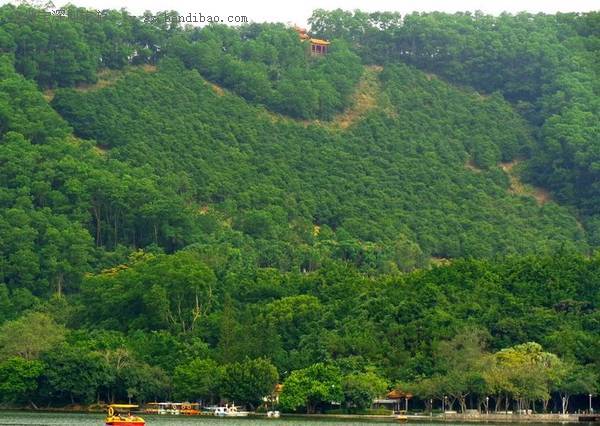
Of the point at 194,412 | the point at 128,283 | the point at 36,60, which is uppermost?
the point at 36,60

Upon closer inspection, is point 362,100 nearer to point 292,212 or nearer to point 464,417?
point 292,212

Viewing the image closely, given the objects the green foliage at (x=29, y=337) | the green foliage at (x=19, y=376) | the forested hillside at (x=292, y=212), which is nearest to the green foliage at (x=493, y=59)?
the forested hillside at (x=292, y=212)

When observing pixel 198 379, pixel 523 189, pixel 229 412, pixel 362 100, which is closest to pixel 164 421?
pixel 229 412

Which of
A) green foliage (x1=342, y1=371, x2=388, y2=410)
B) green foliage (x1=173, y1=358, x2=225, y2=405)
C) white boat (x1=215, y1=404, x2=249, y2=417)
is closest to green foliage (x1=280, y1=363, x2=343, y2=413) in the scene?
green foliage (x1=342, y1=371, x2=388, y2=410)

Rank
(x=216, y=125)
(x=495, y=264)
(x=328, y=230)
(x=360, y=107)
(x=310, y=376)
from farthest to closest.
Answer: (x=360, y=107) < (x=216, y=125) < (x=328, y=230) < (x=495, y=264) < (x=310, y=376)

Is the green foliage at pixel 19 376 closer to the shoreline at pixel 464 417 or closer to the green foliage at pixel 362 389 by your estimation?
the shoreline at pixel 464 417

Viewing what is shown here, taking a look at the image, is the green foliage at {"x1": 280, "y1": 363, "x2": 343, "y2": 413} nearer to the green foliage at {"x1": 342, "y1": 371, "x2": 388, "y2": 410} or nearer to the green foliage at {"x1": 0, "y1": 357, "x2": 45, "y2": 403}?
the green foliage at {"x1": 342, "y1": 371, "x2": 388, "y2": 410}

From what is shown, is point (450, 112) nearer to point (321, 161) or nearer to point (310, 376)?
point (321, 161)

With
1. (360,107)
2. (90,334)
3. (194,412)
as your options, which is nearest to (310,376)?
(194,412)
